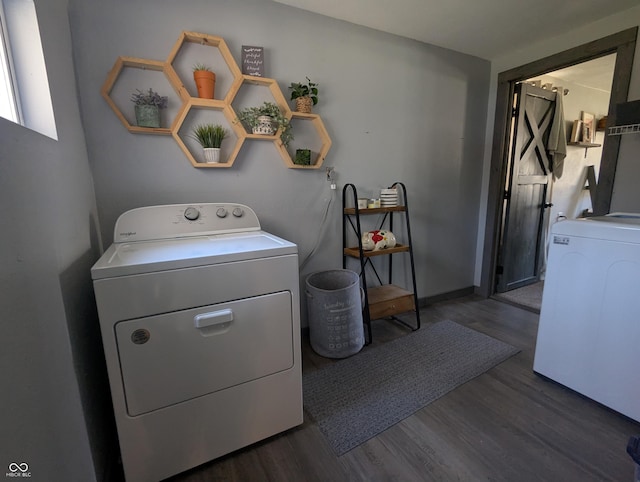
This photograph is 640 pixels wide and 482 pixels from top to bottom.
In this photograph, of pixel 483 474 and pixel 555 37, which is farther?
pixel 555 37

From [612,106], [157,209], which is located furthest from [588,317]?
[157,209]

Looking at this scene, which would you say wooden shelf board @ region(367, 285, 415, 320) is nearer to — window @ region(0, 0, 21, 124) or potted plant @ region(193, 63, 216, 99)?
potted plant @ region(193, 63, 216, 99)

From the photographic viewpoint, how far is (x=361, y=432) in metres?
1.37

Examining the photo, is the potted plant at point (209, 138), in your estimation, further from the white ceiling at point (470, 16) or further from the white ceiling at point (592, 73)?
the white ceiling at point (592, 73)

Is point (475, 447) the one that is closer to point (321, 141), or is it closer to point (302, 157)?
point (302, 157)

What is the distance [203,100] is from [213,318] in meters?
1.25

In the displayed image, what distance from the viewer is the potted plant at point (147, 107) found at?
60.2 inches

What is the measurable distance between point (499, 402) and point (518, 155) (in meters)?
2.39

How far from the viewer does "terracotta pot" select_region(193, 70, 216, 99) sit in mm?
1614

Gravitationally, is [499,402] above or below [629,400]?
below

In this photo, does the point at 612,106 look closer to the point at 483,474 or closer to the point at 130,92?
the point at 483,474

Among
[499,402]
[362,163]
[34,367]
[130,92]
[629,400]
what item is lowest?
[499,402]

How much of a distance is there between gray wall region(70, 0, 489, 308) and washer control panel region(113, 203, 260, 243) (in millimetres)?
213

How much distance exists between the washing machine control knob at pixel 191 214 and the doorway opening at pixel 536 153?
2.78 metres
